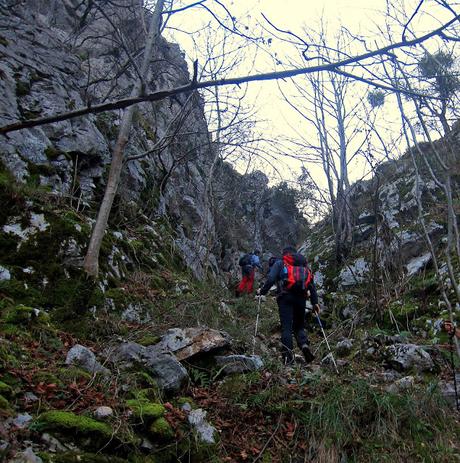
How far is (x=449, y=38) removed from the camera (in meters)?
1.86

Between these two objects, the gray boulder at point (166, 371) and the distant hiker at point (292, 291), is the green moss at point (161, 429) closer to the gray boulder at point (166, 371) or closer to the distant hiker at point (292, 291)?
the gray boulder at point (166, 371)

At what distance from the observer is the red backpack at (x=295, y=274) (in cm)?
560

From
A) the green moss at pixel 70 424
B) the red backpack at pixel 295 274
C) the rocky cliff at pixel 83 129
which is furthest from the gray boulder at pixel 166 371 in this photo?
the rocky cliff at pixel 83 129

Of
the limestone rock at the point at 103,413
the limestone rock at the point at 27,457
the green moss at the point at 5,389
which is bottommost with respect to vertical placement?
the limestone rock at the point at 103,413

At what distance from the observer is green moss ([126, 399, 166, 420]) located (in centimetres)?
289

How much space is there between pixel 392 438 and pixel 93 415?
2342mm

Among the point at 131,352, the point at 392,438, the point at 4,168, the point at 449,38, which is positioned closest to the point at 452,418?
the point at 392,438

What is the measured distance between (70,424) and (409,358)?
3.98 meters

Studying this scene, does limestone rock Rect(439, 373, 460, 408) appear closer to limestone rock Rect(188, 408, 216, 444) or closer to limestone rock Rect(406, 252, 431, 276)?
limestone rock Rect(188, 408, 216, 444)

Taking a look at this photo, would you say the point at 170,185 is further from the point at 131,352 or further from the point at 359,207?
the point at 131,352

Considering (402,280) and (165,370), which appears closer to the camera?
(165,370)

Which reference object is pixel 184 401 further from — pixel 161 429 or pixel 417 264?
pixel 417 264

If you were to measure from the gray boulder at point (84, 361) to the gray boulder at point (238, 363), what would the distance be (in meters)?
1.32

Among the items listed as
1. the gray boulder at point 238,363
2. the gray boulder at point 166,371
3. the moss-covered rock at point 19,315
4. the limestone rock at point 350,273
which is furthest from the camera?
the limestone rock at point 350,273
